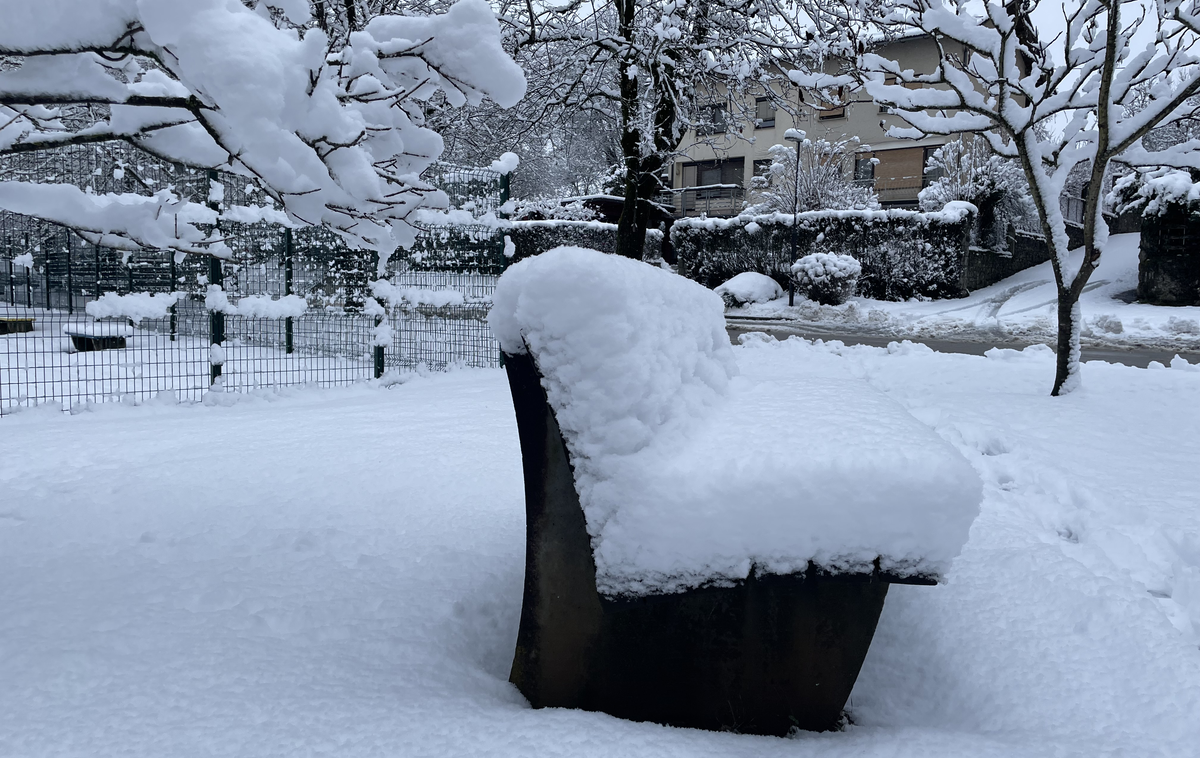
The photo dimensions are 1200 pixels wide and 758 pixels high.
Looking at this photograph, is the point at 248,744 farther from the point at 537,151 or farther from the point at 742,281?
the point at 537,151

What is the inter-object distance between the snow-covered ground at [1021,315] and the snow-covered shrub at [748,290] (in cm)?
25

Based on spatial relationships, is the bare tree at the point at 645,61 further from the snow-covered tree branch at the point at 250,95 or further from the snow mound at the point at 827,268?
the snow mound at the point at 827,268

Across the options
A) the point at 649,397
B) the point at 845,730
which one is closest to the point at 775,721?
the point at 845,730

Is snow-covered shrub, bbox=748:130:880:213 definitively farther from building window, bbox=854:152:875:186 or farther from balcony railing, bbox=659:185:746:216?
building window, bbox=854:152:875:186

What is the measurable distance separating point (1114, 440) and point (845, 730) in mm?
3550

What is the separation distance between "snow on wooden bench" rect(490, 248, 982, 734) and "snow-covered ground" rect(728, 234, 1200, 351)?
35.5 ft

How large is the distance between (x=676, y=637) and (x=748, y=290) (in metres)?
15.6

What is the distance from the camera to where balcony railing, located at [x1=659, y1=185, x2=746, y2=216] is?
3329 centimetres

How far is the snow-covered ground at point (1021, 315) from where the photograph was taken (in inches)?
436

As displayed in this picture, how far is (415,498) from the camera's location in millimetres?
2971

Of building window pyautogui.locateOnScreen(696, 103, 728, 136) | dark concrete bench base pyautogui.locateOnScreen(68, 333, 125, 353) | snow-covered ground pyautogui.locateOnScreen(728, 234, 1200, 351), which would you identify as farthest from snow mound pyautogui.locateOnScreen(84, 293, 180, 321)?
snow-covered ground pyautogui.locateOnScreen(728, 234, 1200, 351)

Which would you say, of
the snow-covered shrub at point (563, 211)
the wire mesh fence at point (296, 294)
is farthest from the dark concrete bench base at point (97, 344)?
the snow-covered shrub at point (563, 211)

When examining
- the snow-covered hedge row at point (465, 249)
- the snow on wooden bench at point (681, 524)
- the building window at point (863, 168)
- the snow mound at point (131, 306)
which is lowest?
the snow on wooden bench at point (681, 524)

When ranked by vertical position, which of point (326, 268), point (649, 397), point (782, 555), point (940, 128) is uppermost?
point (940, 128)
